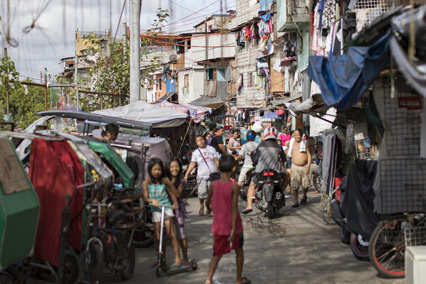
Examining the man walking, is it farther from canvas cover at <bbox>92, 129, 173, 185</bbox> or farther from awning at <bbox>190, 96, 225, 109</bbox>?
awning at <bbox>190, 96, 225, 109</bbox>

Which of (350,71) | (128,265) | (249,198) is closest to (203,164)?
(249,198)

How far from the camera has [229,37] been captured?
53125 mm

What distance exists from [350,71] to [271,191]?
638cm

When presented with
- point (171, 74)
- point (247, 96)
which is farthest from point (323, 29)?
point (171, 74)

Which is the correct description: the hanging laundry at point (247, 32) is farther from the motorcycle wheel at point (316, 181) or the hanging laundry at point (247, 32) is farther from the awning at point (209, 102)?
the motorcycle wheel at point (316, 181)

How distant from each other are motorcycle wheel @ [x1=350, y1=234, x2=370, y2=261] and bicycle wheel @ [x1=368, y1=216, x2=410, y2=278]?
664mm

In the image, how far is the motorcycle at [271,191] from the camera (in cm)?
1279

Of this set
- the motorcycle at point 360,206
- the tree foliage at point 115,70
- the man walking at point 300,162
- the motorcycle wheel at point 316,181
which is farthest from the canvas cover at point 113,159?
the tree foliage at point 115,70

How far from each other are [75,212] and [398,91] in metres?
4.36

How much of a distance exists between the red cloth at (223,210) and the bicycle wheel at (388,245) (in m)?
1.85

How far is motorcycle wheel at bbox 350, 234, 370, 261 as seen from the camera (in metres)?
8.59

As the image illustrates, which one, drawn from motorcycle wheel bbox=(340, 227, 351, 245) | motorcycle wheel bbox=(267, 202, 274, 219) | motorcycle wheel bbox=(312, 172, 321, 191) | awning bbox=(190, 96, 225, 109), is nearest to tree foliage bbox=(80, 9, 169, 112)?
motorcycle wheel bbox=(312, 172, 321, 191)

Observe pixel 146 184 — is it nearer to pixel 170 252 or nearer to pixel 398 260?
pixel 170 252

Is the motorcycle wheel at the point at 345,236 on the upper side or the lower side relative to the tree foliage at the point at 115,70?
lower
